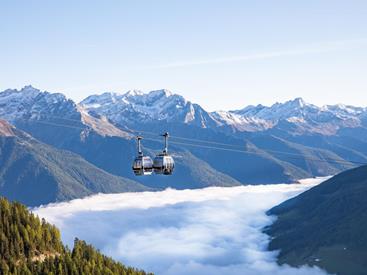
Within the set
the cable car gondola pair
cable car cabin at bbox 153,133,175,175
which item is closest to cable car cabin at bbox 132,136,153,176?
the cable car gondola pair

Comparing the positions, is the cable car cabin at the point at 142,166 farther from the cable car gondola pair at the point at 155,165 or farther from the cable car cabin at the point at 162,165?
the cable car cabin at the point at 162,165

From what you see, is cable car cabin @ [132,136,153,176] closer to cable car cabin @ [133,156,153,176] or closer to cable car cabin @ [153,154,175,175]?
cable car cabin @ [133,156,153,176]

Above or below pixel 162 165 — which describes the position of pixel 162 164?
above

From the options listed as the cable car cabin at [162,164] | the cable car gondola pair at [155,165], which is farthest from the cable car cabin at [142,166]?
the cable car cabin at [162,164]

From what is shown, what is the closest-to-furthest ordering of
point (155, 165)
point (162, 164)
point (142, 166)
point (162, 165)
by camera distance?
point (162, 165) < point (162, 164) < point (142, 166) < point (155, 165)

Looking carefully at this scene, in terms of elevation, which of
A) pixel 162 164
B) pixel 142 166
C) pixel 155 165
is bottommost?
pixel 142 166

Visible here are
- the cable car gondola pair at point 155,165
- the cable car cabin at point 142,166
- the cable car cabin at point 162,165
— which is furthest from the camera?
the cable car cabin at point 142,166

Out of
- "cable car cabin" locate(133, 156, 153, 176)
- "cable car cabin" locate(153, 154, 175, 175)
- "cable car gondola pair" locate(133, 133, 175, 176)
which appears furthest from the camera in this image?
"cable car cabin" locate(133, 156, 153, 176)

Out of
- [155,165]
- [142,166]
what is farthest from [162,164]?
[142,166]

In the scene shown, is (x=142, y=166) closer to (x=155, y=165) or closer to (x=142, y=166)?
(x=142, y=166)

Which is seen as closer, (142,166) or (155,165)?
(142,166)
